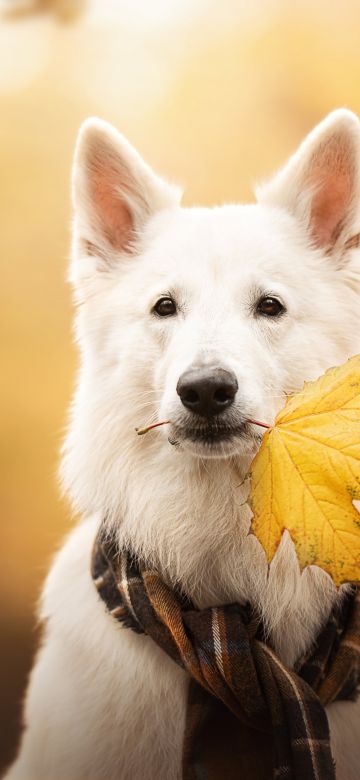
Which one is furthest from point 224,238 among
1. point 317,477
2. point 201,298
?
point 317,477

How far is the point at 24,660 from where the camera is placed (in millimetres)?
2107

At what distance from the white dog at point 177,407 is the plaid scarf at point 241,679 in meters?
0.05

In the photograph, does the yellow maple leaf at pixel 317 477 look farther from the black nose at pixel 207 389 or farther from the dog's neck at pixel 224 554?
the dog's neck at pixel 224 554

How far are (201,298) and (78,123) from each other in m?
1.07

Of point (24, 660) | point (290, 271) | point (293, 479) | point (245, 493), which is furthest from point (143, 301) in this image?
point (24, 660)

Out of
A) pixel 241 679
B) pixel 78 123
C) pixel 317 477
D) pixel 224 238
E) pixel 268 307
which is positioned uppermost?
pixel 78 123

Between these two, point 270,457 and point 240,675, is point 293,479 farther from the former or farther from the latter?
point 240,675

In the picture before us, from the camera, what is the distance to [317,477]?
1.01m

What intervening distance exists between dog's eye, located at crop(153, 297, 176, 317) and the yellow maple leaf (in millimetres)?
410

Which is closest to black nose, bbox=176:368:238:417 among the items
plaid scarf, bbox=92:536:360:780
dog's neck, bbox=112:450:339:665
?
dog's neck, bbox=112:450:339:665

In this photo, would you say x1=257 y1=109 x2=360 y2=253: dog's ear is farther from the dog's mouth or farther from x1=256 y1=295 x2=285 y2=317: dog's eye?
the dog's mouth

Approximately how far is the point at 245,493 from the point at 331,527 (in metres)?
0.37

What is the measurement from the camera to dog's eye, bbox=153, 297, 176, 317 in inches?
54.0

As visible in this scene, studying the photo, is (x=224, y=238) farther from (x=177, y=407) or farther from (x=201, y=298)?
(x=177, y=407)
